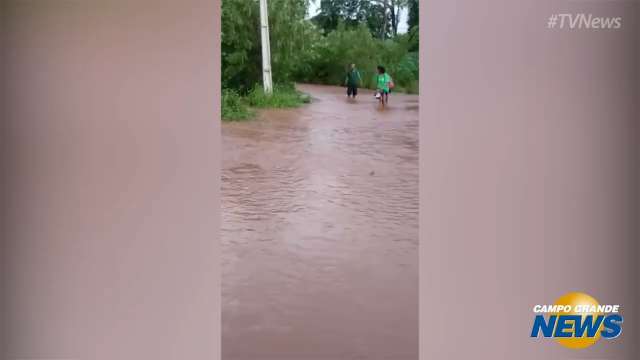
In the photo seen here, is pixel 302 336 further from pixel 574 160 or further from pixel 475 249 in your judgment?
pixel 574 160

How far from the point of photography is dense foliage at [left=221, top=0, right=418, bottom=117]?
1148 centimetres

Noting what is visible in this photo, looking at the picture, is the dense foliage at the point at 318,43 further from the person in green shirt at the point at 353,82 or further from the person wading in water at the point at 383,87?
the person wading in water at the point at 383,87

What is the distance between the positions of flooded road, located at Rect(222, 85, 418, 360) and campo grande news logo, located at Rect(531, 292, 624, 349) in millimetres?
1290

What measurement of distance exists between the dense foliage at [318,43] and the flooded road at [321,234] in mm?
1330

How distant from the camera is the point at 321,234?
20.5ft

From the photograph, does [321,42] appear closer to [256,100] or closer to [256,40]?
[256,40]

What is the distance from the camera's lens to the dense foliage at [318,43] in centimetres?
1148

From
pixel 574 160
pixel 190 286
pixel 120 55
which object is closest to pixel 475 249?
pixel 574 160

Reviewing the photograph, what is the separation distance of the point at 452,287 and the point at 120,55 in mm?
1375

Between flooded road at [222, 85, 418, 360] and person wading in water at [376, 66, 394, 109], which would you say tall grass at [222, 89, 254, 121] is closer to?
flooded road at [222, 85, 418, 360]

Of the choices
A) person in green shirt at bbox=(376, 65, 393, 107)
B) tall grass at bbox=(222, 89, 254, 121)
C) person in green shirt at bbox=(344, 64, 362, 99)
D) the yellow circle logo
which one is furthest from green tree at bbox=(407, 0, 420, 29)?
the yellow circle logo

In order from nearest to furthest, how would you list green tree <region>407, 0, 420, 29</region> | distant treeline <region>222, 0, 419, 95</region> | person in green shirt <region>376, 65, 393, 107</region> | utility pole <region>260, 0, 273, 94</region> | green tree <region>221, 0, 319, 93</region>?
person in green shirt <region>376, 65, 393, 107</region>, utility pole <region>260, 0, 273, 94</region>, green tree <region>221, 0, 319, 93</region>, distant treeline <region>222, 0, 419, 95</region>, green tree <region>407, 0, 420, 29</region>

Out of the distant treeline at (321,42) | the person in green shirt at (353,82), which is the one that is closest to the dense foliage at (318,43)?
the distant treeline at (321,42)

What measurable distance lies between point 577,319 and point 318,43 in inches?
402
